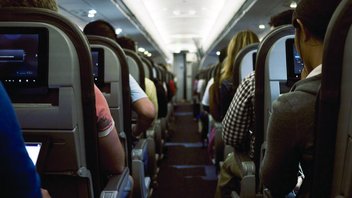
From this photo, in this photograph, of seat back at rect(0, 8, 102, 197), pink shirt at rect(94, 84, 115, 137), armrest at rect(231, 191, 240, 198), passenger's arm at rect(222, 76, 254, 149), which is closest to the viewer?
seat back at rect(0, 8, 102, 197)

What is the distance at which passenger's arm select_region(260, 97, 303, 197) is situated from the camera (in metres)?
1.46

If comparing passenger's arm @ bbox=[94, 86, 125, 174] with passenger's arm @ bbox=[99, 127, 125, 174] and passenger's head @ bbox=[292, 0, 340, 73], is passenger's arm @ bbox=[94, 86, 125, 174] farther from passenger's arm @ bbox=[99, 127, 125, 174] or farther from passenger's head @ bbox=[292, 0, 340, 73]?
passenger's head @ bbox=[292, 0, 340, 73]

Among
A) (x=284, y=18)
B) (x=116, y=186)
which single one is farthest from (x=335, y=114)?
(x=284, y=18)

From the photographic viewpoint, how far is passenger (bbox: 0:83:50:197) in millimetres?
869

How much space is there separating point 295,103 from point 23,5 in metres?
1.18

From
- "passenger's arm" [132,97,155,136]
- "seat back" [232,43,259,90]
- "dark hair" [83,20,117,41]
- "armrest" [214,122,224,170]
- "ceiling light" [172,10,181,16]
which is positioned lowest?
"armrest" [214,122,224,170]

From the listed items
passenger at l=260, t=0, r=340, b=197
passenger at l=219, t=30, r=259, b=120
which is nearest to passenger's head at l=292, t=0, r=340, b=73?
passenger at l=260, t=0, r=340, b=197

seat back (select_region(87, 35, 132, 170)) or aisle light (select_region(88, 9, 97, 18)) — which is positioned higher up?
aisle light (select_region(88, 9, 97, 18))

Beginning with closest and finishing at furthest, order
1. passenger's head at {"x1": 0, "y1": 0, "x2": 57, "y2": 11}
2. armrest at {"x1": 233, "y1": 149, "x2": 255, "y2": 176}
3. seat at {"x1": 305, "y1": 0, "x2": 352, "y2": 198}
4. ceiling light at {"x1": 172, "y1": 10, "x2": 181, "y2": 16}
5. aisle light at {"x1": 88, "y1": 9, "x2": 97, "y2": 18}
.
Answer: seat at {"x1": 305, "y1": 0, "x2": 352, "y2": 198}, passenger's head at {"x1": 0, "y1": 0, "x2": 57, "y2": 11}, armrest at {"x1": 233, "y1": 149, "x2": 255, "y2": 176}, aisle light at {"x1": 88, "y1": 9, "x2": 97, "y2": 18}, ceiling light at {"x1": 172, "y1": 10, "x2": 181, "y2": 16}

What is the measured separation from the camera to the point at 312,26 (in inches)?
58.4

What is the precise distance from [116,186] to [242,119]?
106 centimetres

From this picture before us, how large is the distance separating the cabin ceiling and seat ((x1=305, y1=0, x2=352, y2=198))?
16.9ft

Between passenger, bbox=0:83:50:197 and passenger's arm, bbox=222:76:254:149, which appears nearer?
passenger, bbox=0:83:50:197

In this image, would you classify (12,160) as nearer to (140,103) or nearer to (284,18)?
(284,18)
